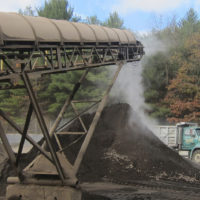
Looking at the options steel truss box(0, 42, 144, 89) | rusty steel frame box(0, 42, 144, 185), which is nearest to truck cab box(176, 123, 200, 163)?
steel truss box(0, 42, 144, 89)

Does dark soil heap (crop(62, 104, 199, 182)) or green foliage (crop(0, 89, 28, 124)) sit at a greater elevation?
green foliage (crop(0, 89, 28, 124))

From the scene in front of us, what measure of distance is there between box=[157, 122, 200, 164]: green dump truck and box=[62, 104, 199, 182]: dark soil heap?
321 cm

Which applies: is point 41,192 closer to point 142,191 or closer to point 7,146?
point 7,146

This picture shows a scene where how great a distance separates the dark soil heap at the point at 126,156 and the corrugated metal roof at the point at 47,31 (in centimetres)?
564

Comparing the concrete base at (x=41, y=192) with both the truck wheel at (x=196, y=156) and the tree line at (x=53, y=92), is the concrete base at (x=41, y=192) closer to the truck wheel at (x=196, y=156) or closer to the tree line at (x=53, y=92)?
the truck wheel at (x=196, y=156)

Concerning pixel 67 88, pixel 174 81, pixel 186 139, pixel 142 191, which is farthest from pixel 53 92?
pixel 142 191

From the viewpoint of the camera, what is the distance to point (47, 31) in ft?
28.2

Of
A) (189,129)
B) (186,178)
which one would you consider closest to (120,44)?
(186,178)

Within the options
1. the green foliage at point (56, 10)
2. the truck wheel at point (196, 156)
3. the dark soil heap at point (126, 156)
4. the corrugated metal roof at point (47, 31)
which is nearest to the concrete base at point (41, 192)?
the corrugated metal roof at point (47, 31)

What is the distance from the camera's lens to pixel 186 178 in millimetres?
14570

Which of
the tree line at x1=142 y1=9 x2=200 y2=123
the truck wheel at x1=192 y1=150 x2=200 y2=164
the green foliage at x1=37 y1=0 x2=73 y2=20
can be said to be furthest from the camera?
the green foliage at x1=37 y1=0 x2=73 y2=20

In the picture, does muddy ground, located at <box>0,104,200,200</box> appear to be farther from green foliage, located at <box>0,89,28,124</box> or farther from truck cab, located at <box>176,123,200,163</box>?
green foliage, located at <box>0,89,28,124</box>

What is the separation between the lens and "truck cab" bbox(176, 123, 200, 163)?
65.8ft

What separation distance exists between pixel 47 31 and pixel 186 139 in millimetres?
13879
